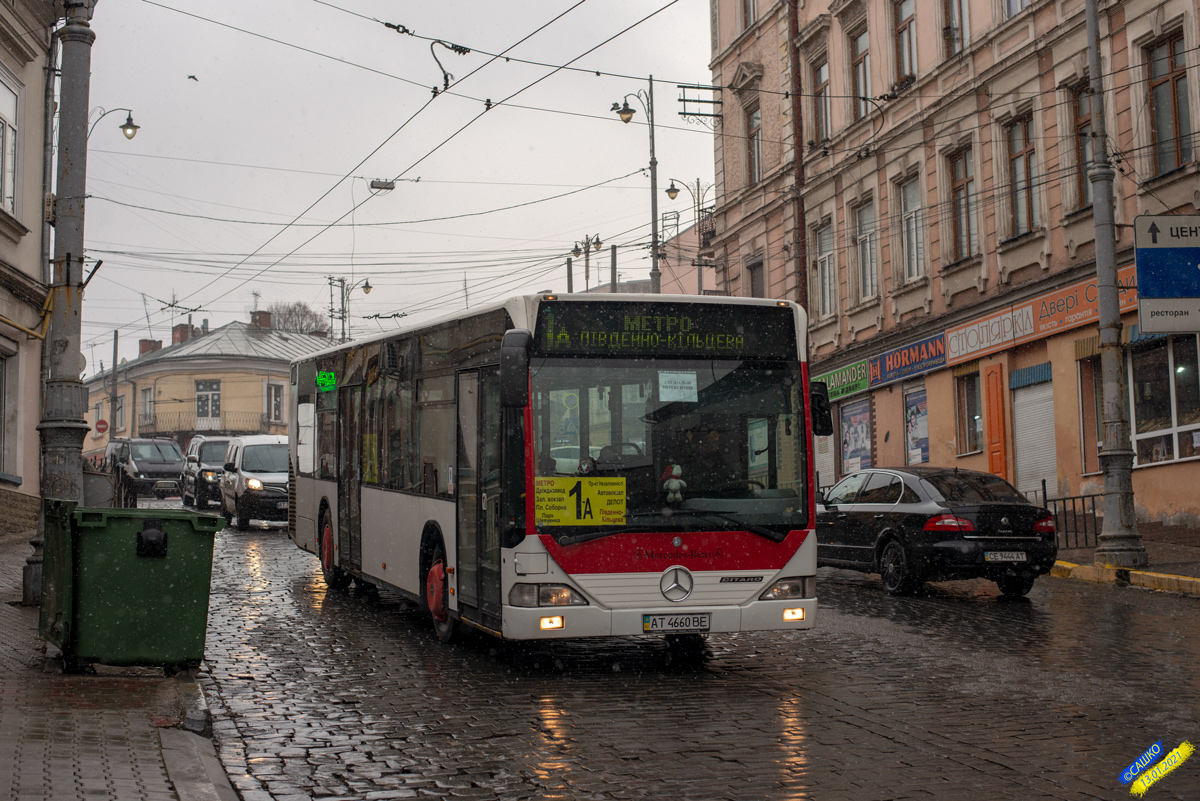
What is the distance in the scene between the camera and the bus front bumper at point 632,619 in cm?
899

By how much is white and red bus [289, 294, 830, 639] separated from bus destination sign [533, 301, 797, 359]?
0.01 meters

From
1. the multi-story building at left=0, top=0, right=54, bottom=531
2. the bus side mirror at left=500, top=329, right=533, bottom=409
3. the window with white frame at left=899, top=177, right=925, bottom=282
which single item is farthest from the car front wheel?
the multi-story building at left=0, top=0, right=54, bottom=531

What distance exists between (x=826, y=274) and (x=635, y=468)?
23.9 metres

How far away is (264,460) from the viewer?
88.4 ft

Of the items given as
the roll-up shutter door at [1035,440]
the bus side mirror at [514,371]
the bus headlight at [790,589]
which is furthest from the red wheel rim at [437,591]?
the roll-up shutter door at [1035,440]

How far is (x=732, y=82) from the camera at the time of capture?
1407 inches

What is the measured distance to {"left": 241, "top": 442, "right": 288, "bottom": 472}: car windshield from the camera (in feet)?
88.0

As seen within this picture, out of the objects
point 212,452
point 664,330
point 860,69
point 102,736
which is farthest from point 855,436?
point 102,736

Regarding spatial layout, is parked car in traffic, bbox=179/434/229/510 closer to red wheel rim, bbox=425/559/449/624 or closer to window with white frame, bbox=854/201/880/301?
window with white frame, bbox=854/201/880/301

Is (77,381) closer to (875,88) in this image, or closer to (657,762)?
(657,762)

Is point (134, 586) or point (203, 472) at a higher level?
point (203, 472)

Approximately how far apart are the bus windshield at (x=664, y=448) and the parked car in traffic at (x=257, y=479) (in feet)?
59.8

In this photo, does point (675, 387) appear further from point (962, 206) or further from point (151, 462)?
point (151, 462)

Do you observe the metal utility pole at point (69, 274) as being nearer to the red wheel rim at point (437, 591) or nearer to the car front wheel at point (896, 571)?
the red wheel rim at point (437, 591)
